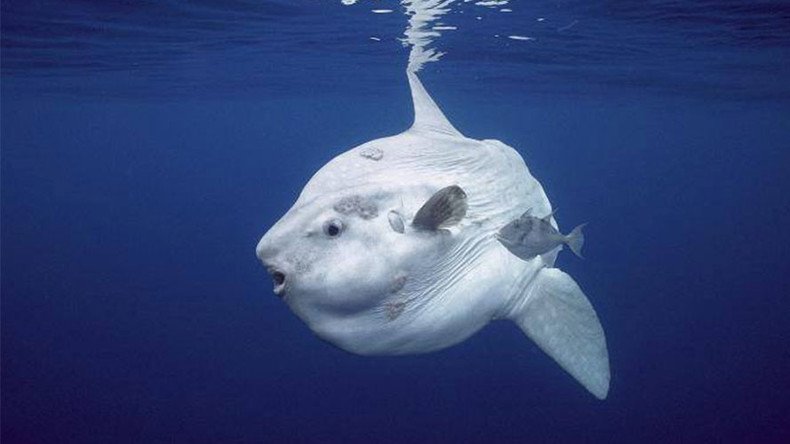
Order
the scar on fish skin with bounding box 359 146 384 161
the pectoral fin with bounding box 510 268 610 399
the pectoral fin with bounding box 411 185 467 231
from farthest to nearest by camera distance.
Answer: the pectoral fin with bounding box 510 268 610 399, the scar on fish skin with bounding box 359 146 384 161, the pectoral fin with bounding box 411 185 467 231

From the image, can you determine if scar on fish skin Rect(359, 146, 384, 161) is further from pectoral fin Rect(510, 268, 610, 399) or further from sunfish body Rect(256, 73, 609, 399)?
pectoral fin Rect(510, 268, 610, 399)

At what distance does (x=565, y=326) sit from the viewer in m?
3.81

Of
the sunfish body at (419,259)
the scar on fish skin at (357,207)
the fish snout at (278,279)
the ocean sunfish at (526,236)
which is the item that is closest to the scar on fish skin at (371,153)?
the sunfish body at (419,259)

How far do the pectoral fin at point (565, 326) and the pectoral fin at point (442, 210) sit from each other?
4.03ft

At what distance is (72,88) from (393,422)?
19462 millimetres

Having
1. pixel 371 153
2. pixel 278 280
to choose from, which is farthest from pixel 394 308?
pixel 371 153

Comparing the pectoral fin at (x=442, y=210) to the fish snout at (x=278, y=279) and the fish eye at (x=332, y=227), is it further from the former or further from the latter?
the fish snout at (x=278, y=279)

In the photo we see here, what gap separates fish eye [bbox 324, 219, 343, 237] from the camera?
2.47 metres

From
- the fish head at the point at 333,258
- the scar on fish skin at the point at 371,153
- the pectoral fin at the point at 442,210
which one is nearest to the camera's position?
the fish head at the point at 333,258

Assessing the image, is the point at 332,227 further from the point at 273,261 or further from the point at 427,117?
the point at 427,117

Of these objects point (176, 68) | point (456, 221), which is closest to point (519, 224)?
point (456, 221)

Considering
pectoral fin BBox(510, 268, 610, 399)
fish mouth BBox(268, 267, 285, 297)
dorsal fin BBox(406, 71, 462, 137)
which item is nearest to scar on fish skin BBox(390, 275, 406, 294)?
fish mouth BBox(268, 267, 285, 297)

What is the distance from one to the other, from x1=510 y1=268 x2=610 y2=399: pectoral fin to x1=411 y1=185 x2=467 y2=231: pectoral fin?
4.03 feet

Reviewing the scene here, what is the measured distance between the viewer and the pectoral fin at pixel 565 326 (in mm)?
3701
